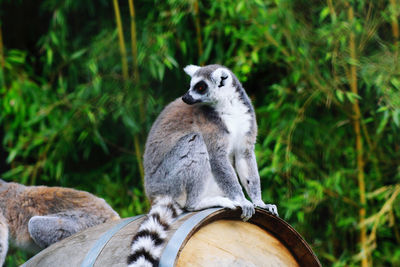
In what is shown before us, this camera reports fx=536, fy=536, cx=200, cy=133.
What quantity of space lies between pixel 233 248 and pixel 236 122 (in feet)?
3.10

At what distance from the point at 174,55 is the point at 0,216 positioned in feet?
8.30

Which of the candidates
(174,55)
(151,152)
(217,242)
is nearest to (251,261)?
(217,242)

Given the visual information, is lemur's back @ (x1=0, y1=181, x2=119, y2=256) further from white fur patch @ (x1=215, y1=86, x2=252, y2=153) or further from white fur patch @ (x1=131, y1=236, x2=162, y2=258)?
Answer: white fur patch @ (x1=131, y1=236, x2=162, y2=258)

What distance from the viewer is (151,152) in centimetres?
350

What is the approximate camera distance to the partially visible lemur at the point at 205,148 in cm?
333

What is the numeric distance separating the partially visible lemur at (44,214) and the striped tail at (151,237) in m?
1.15

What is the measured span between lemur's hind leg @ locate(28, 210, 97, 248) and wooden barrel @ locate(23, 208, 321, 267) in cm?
67

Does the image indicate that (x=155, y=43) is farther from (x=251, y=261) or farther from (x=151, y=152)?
A: (x=251, y=261)

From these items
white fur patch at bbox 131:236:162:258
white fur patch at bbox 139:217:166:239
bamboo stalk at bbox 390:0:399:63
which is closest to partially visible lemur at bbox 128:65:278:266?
white fur patch at bbox 139:217:166:239

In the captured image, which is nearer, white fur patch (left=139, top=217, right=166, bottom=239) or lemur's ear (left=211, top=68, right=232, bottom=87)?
white fur patch (left=139, top=217, right=166, bottom=239)

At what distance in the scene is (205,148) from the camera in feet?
11.1

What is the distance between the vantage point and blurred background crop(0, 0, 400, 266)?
5.09 metres

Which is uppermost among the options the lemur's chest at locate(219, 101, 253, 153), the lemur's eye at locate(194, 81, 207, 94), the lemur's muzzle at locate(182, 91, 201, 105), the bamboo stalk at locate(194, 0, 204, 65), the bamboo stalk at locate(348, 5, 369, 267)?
the bamboo stalk at locate(194, 0, 204, 65)

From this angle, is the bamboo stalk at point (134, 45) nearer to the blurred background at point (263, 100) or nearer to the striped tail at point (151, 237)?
the blurred background at point (263, 100)
